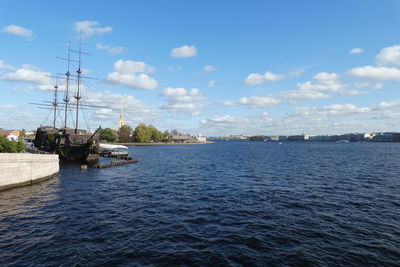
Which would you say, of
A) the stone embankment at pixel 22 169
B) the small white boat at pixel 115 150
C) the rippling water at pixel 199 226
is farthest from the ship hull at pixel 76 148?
the rippling water at pixel 199 226

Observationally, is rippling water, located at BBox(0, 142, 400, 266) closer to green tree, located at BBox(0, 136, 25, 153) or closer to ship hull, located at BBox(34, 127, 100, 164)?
green tree, located at BBox(0, 136, 25, 153)

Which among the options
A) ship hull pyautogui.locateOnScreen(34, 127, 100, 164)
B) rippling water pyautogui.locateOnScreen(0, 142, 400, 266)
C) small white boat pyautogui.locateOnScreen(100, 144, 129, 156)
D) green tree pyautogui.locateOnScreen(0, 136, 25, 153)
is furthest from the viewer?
small white boat pyautogui.locateOnScreen(100, 144, 129, 156)

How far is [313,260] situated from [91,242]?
13.9 metres

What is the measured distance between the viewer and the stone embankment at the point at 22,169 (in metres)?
25.7

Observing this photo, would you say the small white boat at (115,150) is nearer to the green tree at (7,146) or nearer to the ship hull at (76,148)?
the ship hull at (76,148)

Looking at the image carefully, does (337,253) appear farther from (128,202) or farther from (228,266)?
(128,202)

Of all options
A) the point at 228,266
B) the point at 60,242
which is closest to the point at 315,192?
the point at 228,266

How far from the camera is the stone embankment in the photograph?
2572 cm

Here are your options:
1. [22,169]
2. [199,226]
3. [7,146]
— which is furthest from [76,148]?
[199,226]

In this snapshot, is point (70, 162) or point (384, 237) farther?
point (70, 162)

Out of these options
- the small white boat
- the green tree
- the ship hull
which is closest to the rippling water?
the green tree

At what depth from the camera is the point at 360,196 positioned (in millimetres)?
27016

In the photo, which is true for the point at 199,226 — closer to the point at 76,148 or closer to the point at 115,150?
the point at 76,148

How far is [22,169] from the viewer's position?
93.8 feet
